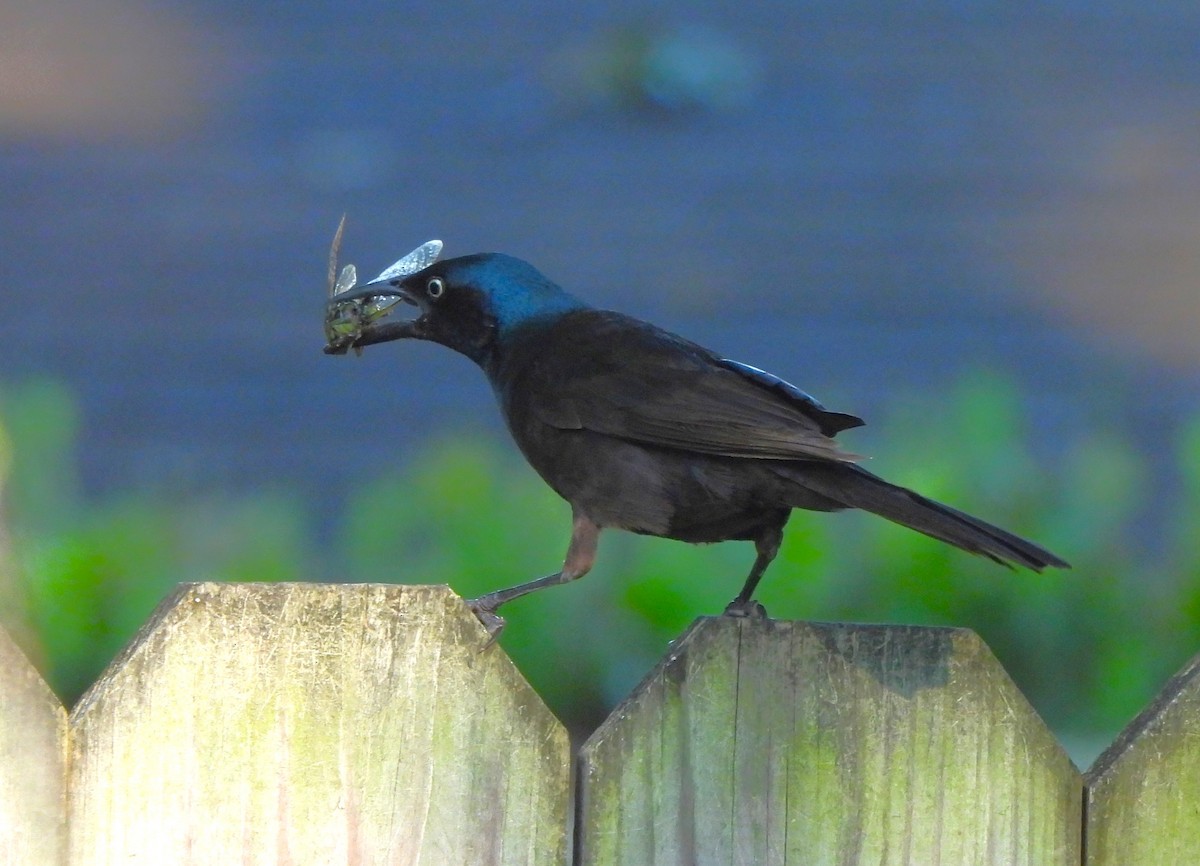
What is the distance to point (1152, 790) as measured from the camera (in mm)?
2334

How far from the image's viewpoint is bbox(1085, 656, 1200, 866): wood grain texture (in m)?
2.32

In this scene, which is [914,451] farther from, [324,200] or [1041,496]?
[324,200]

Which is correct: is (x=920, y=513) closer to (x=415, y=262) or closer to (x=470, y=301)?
(x=470, y=301)

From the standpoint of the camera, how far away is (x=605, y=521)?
3.22 meters

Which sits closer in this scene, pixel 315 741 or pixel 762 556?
pixel 315 741

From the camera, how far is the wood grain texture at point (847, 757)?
2.25 m

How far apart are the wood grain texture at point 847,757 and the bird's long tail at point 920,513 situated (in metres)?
0.29

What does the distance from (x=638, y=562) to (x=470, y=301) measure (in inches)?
33.6

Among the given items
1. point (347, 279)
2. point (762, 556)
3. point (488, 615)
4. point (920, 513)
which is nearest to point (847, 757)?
point (920, 513)

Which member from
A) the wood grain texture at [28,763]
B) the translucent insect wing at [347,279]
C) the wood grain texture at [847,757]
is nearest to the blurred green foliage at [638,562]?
the translucent insect wing at [347,279]

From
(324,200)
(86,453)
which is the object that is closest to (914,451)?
(324,200)

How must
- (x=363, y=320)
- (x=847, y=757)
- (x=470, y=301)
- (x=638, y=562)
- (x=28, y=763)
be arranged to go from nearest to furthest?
(x=28, y=763), (x=847, y=757), (x=363, y=320), (x=470, y=301), (x=638, y=562)

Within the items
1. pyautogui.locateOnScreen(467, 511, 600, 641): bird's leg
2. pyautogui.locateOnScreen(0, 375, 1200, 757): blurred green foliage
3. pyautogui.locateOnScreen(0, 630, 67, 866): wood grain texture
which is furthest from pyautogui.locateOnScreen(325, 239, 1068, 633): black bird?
pyautogui.locateOnScreen(0, 630, 67, 866): wood grain texture

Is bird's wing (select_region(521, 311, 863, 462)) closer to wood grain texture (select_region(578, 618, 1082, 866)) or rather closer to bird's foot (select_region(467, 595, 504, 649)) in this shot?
bird's foot (select_region(467, 595, 504, 649))
